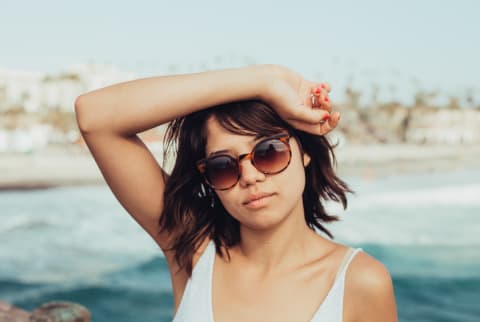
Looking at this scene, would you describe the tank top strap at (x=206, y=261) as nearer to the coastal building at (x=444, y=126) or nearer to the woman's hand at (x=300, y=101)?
the woman's hand at (x=300, y=101)

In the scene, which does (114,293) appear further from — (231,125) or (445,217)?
(445,217)

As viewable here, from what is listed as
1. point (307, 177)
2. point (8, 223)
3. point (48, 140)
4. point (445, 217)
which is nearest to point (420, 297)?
point (445, 217)

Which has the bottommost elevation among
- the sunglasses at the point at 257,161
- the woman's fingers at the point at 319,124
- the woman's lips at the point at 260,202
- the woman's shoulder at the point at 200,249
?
the woman's shoulder at the point at 200,249

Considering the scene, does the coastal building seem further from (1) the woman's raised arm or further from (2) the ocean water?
(1) the woman's raised arm

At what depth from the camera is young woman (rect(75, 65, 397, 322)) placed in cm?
Answer: 146

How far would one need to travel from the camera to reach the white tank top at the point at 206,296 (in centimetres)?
143

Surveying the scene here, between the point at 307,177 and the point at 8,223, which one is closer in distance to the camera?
the point at 307,177

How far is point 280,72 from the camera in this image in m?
1.50

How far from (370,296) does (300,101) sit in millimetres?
488

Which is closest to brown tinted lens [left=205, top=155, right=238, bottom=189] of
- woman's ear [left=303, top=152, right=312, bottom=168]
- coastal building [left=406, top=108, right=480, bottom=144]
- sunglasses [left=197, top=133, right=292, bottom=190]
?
sunglasses [left=197, top=133, right=292, bottom=190]

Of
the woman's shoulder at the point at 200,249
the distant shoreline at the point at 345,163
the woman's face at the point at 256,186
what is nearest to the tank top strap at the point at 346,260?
the woman's face at the point at 256,186

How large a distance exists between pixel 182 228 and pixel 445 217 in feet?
52.1

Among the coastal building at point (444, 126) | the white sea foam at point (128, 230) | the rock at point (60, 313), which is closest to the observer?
the rock at point (60, 313)

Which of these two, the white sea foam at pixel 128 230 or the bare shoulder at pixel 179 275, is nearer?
the bare shoulder at pixel 179 275
